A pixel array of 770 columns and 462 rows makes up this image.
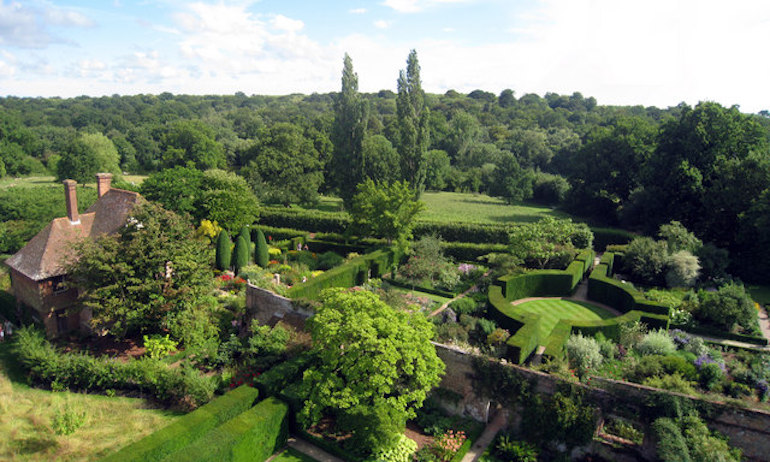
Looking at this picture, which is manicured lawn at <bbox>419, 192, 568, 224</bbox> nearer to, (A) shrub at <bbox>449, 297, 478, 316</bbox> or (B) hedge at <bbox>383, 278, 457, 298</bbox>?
(B) hedge at <bbox>383, 278, 457, 298</bbox>

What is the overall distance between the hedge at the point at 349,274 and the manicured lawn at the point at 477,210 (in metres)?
14.2

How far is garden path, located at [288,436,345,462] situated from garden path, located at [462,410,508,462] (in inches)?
176

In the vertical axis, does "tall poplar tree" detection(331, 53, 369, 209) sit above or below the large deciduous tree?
above

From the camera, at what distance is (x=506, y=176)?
200 feet

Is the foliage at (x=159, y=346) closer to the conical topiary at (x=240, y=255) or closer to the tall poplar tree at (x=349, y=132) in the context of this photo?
the conical topiary at (x=240, y=255)

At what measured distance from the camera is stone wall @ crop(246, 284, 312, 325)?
886 inches

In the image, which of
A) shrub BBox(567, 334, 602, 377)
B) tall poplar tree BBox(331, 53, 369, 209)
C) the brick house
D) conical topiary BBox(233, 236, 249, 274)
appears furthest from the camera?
tall poplar tree BBox(331, 53, 369, 209)

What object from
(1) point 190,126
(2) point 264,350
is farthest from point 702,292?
(1) point 190,126

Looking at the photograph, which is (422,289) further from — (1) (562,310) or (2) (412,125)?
(2) (412,125)

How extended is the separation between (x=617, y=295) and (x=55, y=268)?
2994 cm

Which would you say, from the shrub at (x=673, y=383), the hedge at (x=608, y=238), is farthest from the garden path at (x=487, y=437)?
the hedge at (x=608, y=238)

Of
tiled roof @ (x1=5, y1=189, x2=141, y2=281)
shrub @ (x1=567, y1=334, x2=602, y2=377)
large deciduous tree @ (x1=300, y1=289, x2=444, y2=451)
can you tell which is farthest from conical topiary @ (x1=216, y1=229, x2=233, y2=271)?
shrub @ (x1=567, y1=334, x2=602, y2=377)

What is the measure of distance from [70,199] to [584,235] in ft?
109

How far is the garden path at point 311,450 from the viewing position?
15.7 metres
